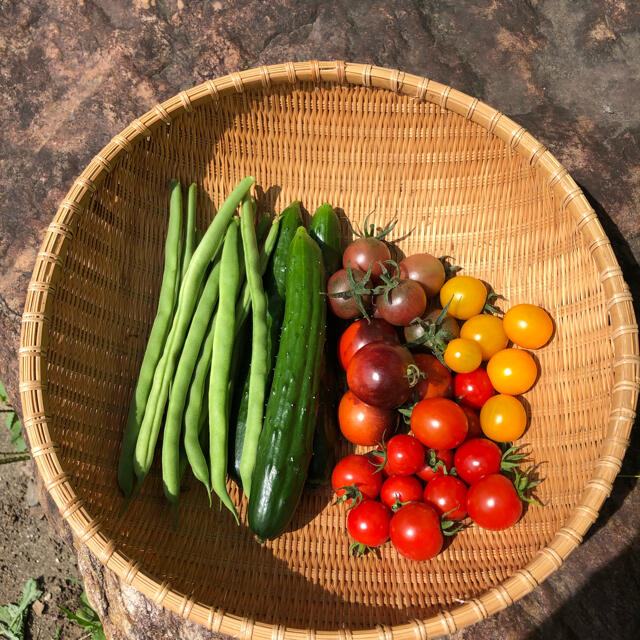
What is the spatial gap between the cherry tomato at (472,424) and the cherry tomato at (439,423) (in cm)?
14

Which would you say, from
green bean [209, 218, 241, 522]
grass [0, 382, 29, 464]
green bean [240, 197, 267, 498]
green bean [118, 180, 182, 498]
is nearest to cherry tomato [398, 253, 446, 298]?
green bean [240, 197, 267, 498]

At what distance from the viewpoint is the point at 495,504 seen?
2.19 m

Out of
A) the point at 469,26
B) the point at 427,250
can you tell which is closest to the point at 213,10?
the point at 469,26

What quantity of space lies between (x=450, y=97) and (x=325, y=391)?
4.52 feet

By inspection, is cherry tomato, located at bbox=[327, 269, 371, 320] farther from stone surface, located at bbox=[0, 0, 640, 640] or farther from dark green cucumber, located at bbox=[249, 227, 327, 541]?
stone surface, located at bbox=[0, 0, 640, 640]

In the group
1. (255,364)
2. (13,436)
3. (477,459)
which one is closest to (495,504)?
(477,459)

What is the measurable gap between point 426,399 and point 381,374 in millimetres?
287

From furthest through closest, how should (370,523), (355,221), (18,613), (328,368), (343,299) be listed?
(18,613) → (355,221) → (328,368) → (343,299) → (370,523)

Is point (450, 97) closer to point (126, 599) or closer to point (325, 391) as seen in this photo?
point (325, 391)

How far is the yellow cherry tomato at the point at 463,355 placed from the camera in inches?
94.4

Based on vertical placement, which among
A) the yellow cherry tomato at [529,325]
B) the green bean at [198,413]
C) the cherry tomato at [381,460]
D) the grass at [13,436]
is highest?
the yellow cherry tomato at [529,325]

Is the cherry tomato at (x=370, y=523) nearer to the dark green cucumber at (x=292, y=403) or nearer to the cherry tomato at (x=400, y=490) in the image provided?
the cherry tomato at (x=400, y=490)

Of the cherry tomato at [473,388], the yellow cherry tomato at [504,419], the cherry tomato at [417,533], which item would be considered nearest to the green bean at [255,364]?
the cherry tomato at [417,533]

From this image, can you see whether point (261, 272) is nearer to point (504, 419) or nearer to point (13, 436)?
point (504, 419)
